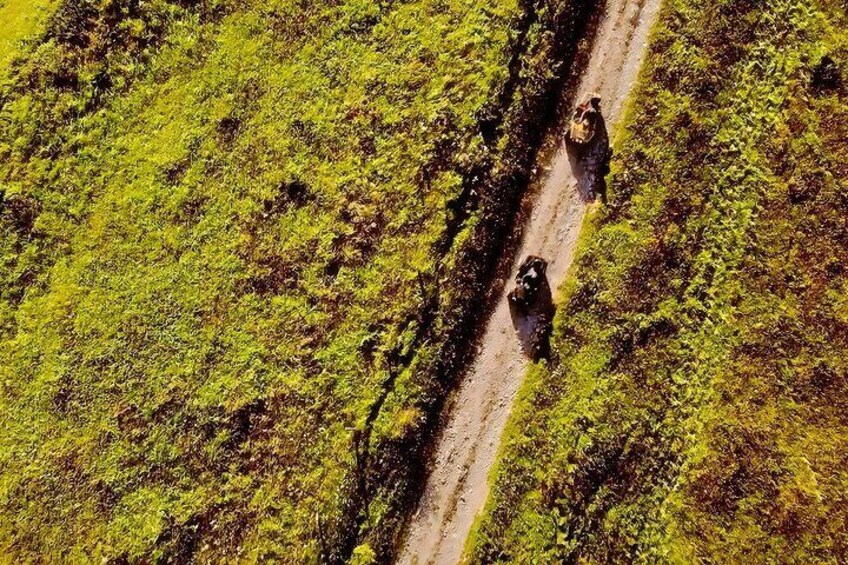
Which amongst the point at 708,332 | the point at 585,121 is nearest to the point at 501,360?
the point at 708,332

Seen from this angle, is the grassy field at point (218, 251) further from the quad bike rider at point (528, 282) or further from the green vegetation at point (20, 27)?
the quad bike rider at point (528, 282)

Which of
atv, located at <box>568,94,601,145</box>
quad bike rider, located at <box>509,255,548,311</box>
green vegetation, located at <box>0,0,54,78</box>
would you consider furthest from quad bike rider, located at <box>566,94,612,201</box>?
green vegetation, located at <box>0,0,54,78</box>

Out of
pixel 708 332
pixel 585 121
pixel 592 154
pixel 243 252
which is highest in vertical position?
pixel 585 121

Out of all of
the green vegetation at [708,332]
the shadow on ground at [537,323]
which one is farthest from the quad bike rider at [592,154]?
the shadow on ground at [537,323]

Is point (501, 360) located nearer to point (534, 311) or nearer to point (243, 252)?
point (534, 311)

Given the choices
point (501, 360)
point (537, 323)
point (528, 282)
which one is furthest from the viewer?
point (501, 360)

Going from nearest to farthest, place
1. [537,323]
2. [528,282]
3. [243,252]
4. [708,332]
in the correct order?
[708,332] → [528,282] → [537,323] → [243,252]
